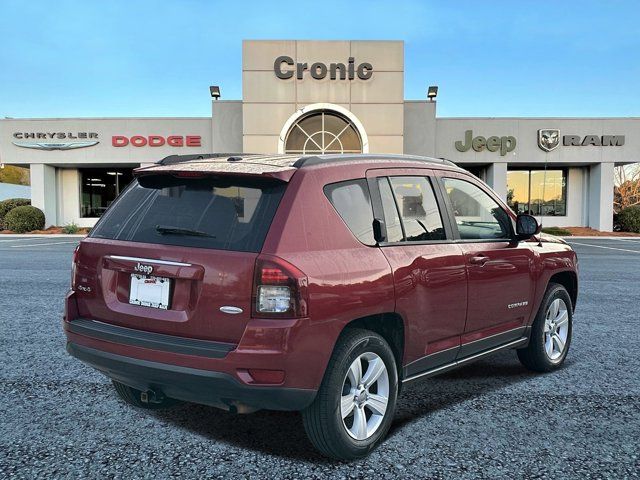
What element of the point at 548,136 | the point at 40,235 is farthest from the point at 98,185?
the point at 548,136

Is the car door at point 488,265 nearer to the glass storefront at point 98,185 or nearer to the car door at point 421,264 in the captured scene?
the car door at point 421,264

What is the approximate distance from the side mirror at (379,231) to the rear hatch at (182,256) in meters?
0.65

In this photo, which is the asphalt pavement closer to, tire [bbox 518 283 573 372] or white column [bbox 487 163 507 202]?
tire [bbox 518 283 573 372]

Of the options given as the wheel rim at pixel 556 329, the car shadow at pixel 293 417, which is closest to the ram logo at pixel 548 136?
the wheel rim at pixel 556 329

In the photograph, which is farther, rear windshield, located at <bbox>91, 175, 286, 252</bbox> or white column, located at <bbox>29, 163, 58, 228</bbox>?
white column, located at <bbox>29, 163, 58, 228</bbox>

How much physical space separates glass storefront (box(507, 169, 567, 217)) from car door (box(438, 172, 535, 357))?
29.0 m

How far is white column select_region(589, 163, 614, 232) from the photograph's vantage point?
3039cm

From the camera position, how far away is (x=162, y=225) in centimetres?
336

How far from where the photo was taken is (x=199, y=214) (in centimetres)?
328

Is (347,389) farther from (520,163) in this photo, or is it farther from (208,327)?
(520,163)

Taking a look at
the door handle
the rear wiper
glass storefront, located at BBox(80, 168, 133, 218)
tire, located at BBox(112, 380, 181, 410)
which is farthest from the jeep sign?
the rear wiper

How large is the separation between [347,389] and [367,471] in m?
0.44

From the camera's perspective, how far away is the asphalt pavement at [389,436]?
3.17 m

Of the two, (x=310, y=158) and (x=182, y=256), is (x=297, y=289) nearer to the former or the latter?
(x=182, y=256)
